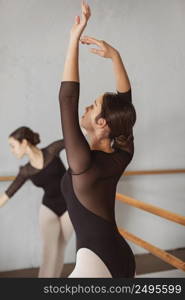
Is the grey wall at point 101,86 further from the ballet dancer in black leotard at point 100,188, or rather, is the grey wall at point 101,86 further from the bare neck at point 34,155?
the ballet dancer in black leotard at point 100,188

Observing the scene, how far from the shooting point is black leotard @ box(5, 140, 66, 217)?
4.94 ft

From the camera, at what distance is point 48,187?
1570 mm

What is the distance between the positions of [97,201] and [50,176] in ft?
2.40

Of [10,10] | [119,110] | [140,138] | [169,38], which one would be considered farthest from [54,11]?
[119,110]

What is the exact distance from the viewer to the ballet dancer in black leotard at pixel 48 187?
1.49 meters

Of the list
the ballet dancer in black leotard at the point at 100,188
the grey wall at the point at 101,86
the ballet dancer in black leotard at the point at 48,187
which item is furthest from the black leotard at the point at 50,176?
the ballet dancer in black leotard at the point at 100,188

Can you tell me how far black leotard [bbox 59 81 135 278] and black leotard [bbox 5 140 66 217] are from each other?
0.64 m

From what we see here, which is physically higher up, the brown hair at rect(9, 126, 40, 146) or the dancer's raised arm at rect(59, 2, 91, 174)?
the dancer's raised arm at rect(59, 2, 91, 174)

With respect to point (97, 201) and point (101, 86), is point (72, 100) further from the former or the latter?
point (101, 86)

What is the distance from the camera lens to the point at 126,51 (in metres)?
2.04

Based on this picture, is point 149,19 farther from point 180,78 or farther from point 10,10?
point 10,10

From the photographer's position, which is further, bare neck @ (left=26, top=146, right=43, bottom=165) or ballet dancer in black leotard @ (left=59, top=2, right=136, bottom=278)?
bare neck @ (left=26, top=146, right=43, bottom=165)

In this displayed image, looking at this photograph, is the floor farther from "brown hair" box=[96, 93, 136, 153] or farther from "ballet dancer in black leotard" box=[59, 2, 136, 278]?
"brown hair" box=[96, 93, 136, 153]

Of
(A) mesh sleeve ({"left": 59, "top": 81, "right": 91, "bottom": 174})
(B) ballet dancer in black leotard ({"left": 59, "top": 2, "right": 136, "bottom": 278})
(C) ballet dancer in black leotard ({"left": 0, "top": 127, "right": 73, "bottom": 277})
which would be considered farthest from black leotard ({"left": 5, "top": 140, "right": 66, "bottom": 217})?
(A) mesh sleeve ({"left": 59, "top": 81, "right": 91, "bottom": 174})
